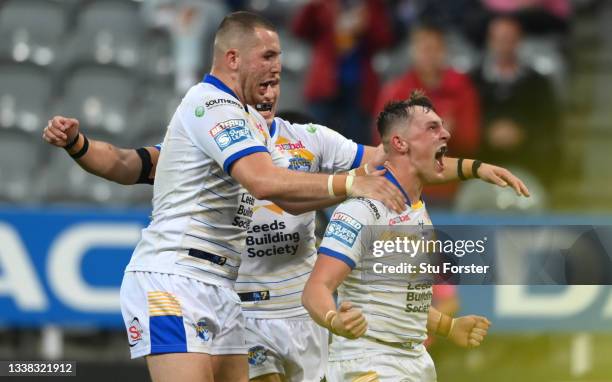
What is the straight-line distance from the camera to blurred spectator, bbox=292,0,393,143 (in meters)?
9.54

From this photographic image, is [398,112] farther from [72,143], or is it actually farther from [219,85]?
[72,143]

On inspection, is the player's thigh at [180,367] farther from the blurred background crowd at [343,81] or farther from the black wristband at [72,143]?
the blurred background crowd at [343,81]

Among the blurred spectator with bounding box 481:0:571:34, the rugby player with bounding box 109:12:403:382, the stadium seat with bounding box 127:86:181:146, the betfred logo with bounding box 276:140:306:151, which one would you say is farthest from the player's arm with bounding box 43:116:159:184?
the blurred spectator with bounding box 481:0:571:34

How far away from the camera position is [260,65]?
16.7 ft

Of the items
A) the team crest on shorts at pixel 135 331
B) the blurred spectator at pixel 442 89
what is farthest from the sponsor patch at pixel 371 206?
the blurred spectator at pixel 442 89

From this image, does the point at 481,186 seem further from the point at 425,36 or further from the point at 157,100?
the point at 157,100

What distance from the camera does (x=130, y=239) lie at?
7859 mm

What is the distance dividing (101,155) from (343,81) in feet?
14.7

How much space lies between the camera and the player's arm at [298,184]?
15.0 ft

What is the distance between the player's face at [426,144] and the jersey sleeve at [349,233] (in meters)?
0.39

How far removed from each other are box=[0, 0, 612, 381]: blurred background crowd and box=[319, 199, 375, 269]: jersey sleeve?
3319 mm

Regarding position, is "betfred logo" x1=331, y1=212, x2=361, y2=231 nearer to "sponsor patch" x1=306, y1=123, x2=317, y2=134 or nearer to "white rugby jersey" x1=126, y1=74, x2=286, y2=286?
"white rugby jersey" x1=126, y1=74, x2=286, y2=286

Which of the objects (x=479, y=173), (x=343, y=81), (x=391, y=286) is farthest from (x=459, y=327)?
(x=343, y=81)

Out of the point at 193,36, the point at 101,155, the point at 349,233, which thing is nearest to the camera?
the point at 349,233
